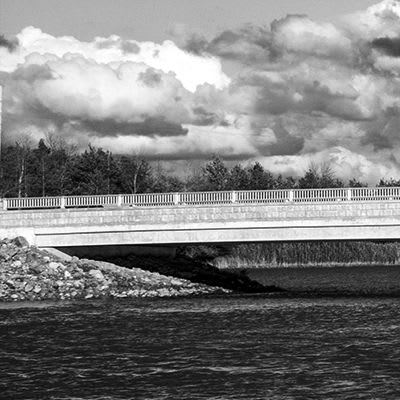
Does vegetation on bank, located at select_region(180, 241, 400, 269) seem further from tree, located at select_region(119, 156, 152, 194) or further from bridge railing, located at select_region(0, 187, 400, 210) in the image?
bridge railing, located at select_region(0, 187, 400, 210)

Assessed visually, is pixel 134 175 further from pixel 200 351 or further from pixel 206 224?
pixel 200 351

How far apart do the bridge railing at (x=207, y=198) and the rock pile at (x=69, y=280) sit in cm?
333

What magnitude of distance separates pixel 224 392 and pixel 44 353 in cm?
847

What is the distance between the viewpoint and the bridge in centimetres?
4803

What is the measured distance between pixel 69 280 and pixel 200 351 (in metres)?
21.3

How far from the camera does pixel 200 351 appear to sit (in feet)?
94.9

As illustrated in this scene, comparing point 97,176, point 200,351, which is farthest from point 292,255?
point 200,351

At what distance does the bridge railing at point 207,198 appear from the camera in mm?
48969

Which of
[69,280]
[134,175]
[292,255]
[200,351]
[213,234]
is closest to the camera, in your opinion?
[200,351]

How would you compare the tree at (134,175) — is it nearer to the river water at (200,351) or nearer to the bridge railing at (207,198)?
the bridge railing at (207,198)

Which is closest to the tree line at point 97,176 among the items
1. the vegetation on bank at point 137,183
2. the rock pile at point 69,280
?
the vegetation on bank at point 137,183

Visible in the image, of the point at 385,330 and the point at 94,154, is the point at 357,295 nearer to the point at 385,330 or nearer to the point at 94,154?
the point at 385,330

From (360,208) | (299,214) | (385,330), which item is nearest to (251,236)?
(299,214)

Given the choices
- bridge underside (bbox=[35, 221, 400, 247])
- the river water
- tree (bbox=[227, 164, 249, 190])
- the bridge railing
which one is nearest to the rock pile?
bridge underside (bbox=[35, 221, 400, 247])
